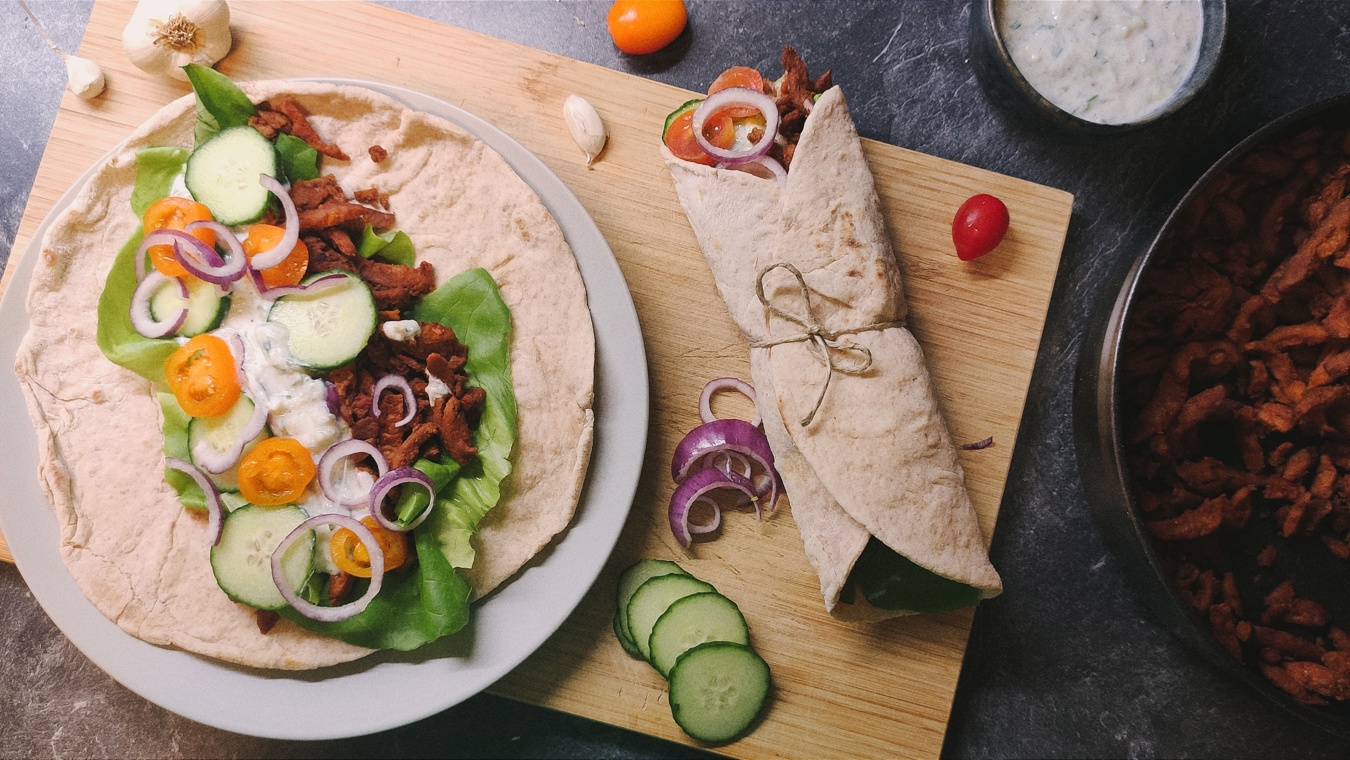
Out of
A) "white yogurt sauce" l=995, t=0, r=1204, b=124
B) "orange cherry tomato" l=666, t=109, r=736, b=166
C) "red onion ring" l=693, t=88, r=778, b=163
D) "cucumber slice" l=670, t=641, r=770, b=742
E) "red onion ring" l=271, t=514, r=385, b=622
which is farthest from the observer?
"white yogurt sauce" l=995, t=0, r=1204, b=124

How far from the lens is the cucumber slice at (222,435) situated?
2453mm

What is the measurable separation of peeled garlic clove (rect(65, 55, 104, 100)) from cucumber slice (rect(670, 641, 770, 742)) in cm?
305

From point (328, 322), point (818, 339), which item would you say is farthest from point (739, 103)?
point (328, 322)

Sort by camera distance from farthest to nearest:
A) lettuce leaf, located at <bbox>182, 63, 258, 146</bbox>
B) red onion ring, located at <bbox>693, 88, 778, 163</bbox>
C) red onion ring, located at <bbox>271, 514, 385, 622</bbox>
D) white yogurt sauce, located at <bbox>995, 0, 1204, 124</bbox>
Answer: white yogurt sauce, located at <bbox>995, 0, 1204, 124</bbox>
red onion ring, located at <bbox>693, 88, 778, 163</bbox>
lettuce leaf, located at <bbox>182, 63, 258, 146</bbox>
red onion ring, located at <bbox>271, 514, 385, 622</bbox>

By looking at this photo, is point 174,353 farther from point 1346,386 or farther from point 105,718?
point 1346,386

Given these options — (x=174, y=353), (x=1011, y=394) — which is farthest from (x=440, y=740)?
(x=1011, y=394)

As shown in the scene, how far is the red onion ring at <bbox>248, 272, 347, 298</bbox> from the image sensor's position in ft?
8.18

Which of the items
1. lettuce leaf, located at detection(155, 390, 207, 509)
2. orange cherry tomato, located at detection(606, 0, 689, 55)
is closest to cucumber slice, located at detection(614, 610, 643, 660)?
lettuce leaf, located at detection(155, 390, 207, 509)

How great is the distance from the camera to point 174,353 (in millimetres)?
2496

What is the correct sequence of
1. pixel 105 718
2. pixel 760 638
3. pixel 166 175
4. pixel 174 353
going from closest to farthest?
pixel 174 353, pixel 166 175, pixel 760 638, pixel 105 718

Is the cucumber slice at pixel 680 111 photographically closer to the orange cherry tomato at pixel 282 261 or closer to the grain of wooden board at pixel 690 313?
the grain of wooden board at pixel 690 313

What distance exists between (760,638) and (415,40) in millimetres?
2683

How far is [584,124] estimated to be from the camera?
293cm

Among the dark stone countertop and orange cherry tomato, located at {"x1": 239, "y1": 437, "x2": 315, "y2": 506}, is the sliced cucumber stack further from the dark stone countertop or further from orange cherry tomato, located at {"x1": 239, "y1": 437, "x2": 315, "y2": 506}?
orange cherry tomato, located at {"x1": 239, "y1": 437, "x2": 315, "y2": 506}
